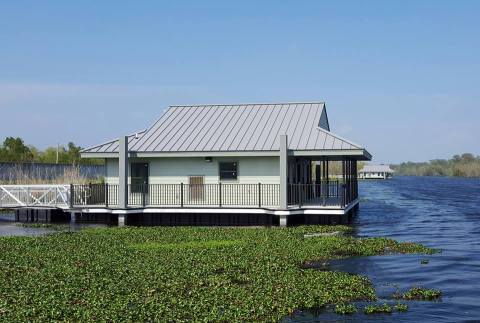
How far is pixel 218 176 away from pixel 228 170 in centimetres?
57

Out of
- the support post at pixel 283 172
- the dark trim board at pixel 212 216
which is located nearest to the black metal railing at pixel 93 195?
the dark trim board at pixel 212 216

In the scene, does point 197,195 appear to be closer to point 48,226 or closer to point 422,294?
point 48,226

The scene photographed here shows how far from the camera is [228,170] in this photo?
29031 mm

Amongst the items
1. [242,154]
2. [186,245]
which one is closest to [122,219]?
[242,154]

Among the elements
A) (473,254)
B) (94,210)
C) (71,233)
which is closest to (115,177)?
(94,210)

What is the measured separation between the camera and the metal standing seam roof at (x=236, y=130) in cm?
2827

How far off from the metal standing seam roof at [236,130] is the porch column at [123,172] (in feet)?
3.15

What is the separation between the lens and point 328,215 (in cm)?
2755

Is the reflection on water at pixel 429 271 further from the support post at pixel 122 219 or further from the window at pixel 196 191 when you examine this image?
the support post at pixel 122 219

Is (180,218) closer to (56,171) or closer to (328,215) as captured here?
(328,215)

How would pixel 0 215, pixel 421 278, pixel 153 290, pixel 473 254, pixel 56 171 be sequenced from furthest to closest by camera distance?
pixel 56 171 < pixel 0 215 < pixel 473 254 < pixel 421 278 < pixel 153 290

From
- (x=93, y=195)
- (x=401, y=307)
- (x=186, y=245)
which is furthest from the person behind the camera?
(x=93, y=195)

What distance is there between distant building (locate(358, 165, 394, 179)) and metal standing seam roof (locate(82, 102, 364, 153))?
15835 cm

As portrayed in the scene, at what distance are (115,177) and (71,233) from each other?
5.88m
